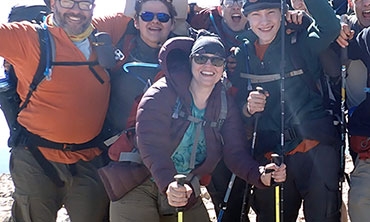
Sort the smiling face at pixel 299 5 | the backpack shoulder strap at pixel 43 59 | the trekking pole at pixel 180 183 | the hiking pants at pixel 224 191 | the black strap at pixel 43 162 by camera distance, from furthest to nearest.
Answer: the hiking pants at pixel 224 191 < the smiling face at pixel 299 5 < the black strap at pixel 43 162 < the backpack shoulder strap at pixel 43 59 < the trekking pole at pixel 180 183

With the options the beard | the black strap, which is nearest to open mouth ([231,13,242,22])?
the beard

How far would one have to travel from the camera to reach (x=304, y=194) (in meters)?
5.68

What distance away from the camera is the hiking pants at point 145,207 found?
5.25 meters

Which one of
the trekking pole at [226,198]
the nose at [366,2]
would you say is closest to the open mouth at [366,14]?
Answer: the nose at [366,2]

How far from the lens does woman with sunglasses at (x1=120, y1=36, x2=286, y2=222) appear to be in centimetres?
502

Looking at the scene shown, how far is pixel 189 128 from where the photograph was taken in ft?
17.1

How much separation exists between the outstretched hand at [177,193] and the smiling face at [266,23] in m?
1.99

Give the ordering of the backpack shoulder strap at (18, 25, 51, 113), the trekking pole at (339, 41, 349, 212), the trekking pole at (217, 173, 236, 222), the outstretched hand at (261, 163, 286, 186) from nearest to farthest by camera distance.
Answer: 1. the outstretched hand at (261, 163, 286, 186)
2. the backpack shoulder strap at (18, 25, 51, 113)
3. the trekking pole at (339, 41, 349, 212)
4. the trekking pole at (217, 173, 236, 222)

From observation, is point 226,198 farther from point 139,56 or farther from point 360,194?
point 139,56

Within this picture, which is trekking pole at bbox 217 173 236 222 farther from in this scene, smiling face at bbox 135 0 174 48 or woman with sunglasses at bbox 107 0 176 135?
smiling face at bbox 135 0 174 48

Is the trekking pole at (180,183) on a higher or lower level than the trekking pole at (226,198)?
higher

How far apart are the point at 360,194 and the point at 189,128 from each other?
1960 millimetres

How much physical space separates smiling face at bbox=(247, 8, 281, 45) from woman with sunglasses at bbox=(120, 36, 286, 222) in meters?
0.63

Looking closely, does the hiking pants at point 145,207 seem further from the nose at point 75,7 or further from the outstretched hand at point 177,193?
the nose at point 75,7
